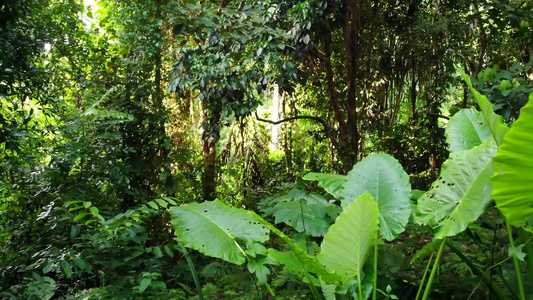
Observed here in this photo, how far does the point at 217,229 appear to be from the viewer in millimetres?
1228

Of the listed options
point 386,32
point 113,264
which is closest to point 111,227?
point 113,264

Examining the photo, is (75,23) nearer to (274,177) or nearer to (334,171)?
(274,177)

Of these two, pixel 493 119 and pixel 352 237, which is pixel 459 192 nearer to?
pixel 493 119

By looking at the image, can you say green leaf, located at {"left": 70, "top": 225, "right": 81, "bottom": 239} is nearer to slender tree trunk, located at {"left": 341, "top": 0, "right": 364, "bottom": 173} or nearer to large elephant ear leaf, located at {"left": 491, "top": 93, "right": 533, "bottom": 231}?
large elephant ear leaf, located at {"left": 491, "top": 93, "right": 533, "bottom": 231}

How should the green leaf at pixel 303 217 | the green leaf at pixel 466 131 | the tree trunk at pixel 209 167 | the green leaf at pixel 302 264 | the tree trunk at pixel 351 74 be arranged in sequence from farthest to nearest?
the tree trunk at pixel 209 167 → the tree trunk at pixel 351 74 → the green leaf at pixel 466 131 → the green leaf at pixel 303 217 → the green leaf at pixel 302 264

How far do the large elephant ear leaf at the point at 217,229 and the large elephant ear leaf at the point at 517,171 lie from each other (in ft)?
2.23

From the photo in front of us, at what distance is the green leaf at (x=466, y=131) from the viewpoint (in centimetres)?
155

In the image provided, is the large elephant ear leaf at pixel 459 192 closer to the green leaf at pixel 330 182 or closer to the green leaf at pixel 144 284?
the green leaf at pixel 330 182

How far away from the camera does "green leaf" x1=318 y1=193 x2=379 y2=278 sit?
1.11 m

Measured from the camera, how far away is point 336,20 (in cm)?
404

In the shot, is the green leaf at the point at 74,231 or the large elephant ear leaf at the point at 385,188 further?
the green leaf at the point at 74,231

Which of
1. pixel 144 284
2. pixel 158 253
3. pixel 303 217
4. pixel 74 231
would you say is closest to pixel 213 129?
pixel 74 231

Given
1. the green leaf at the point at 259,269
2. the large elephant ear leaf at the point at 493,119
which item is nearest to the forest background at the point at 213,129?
the green leaf at the point at 259,269

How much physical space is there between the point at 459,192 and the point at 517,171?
0.38 metres
